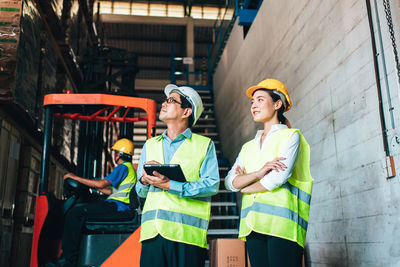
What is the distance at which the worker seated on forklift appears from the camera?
167 inches

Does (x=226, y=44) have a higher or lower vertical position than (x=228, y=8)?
lower

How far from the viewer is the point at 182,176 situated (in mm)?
2209

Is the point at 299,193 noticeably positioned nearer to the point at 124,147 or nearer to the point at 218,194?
the point at 124,147

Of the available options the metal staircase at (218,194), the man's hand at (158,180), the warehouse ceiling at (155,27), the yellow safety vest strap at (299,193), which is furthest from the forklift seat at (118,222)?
the warehouse ceiling at (155,27)

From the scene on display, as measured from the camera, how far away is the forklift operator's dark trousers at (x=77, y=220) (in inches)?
167

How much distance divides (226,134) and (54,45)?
Answer: 4918mm

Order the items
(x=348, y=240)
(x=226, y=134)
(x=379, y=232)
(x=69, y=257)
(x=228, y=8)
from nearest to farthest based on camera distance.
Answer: (x=379, y=232), (x=348, y=240), (x=69, y=257), (x=226, y=134), (x=228, y=8)

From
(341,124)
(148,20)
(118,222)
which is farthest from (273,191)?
(148,20)

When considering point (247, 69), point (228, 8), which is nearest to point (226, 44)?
point (228, 8)

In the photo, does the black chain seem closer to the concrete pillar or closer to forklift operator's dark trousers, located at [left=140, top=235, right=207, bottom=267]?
forklift operator's dark trousers, located at [left=140, top=235, right=207, bottom=267]

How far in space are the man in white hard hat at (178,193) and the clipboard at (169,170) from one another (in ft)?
0.08

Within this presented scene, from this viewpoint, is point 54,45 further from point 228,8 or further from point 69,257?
point 228,8

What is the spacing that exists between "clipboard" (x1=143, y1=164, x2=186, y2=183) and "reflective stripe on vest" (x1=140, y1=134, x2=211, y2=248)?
0.37 feet

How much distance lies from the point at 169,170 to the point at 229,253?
3.23m
